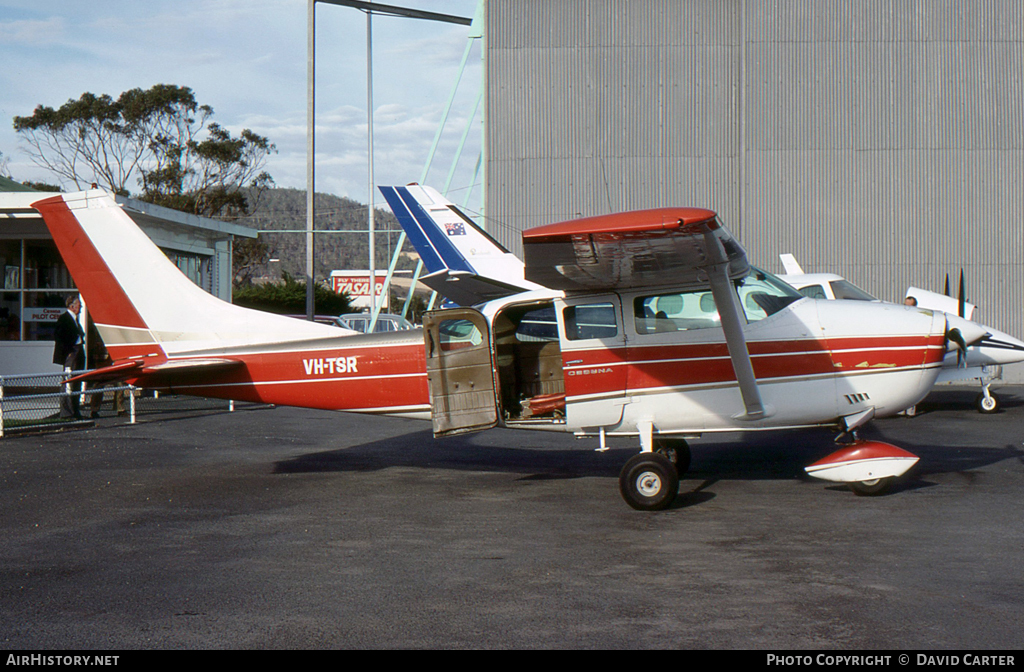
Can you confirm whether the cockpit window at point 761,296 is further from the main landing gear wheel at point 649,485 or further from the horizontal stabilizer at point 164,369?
the horizontal stabilizer at point 164,369

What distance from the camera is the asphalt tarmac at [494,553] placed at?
417 cm

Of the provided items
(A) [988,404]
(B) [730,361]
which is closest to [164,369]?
(B) [730,361]

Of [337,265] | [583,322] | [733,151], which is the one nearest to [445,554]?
[583,322]

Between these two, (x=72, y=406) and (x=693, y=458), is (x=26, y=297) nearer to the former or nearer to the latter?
(x=72, y=406)

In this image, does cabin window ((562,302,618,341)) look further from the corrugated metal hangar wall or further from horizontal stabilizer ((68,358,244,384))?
the corrugated metal hangar wall

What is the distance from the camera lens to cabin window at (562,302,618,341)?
7.60 meters

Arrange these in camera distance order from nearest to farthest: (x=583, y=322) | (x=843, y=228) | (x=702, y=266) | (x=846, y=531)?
1. (x=846, y=531)
2. (x=702, y=266)
3. (x=583, y=322)
4. (x=843, y=228)

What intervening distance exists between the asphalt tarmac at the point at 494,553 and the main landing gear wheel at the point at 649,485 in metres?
0.14

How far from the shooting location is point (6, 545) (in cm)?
595

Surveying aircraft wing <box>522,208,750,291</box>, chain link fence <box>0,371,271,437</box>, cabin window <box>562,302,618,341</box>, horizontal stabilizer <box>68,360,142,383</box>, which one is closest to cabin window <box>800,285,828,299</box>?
aircraft wing <box>522,208,750,291</box>

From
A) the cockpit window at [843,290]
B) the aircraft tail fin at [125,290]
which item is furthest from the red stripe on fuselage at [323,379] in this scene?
the cockpit window at [843,290]

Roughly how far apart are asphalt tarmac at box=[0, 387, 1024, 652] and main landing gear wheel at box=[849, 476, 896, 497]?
7 cm

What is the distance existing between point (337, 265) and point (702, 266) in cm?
11803
